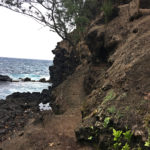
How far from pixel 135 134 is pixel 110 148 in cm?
64

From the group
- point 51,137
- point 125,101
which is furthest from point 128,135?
point 51,137

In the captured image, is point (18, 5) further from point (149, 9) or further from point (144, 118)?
point (144, 118)

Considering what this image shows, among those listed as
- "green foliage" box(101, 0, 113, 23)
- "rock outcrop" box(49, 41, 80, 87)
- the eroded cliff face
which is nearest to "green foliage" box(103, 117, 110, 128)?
the eroded cliff face

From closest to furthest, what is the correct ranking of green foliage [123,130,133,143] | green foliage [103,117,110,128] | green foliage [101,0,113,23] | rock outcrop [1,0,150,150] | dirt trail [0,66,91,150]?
green foliage [123,130,133,143], rock outcrop [1,0,150,150], green foliage [103,117,110,128], dirt trail [0,66,91,150], green foliage [101,0,113,23]

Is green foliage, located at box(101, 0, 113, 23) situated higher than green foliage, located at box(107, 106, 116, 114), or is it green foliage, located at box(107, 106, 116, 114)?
green foliage, located at box(101, 0, 113, 23)

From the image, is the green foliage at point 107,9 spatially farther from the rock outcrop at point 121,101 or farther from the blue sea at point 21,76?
the blue sea at point 21,76

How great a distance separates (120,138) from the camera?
342 centimetres

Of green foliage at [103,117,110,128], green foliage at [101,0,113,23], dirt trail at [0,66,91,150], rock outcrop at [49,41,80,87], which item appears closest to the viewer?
green foliage at [103,117,110,128]

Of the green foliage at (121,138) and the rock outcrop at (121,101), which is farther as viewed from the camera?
the rock outcrop at (121,101)

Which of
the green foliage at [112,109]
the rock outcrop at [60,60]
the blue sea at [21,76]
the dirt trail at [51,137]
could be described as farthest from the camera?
the rock outcrop at [60,60]

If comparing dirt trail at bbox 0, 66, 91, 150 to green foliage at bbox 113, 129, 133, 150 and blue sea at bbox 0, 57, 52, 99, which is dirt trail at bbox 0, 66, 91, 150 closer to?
green foliage at bbox 113, 129, 133, 150

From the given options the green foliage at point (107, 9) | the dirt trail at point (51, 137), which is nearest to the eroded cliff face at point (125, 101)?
the dirt trail at point (51, 137)

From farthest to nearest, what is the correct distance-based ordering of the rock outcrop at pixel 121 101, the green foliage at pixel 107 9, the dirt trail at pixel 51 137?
the green foliage at pixel 107 9 → the dirt trail at pixel 51 137 → the rock outcrop at pixel 121 101

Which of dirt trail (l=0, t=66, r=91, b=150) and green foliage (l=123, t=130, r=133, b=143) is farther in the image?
dirt trail (l=0, t=66, r=91, b=150)
